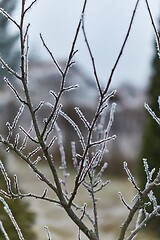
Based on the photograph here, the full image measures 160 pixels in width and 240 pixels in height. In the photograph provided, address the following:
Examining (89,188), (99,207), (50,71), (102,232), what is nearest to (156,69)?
(102,232)

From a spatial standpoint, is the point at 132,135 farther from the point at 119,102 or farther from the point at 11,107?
the point at 11,107

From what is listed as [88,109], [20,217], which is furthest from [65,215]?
[88,109]

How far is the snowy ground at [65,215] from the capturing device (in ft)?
22.1

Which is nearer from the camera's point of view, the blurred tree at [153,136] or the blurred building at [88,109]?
the blurred tree at [153,136]

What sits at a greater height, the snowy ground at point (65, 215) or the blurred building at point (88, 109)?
the blurred building at point (88, 109)

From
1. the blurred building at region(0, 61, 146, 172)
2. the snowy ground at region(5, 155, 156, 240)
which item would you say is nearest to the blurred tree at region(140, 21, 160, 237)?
the snowy ground at region(5, 155, 156, 240)

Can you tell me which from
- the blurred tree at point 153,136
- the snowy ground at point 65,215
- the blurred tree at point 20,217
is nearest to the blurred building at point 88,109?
the snowy ground at point 65,215

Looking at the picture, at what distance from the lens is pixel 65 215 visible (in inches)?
310

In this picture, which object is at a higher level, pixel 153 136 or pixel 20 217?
pixel 153 136

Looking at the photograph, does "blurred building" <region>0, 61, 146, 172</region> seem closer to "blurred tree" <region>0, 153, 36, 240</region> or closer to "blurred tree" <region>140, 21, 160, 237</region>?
"blurred tree" <region>140, 21, 160, 237</region>

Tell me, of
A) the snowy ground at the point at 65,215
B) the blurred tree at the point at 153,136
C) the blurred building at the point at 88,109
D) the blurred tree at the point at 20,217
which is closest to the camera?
the blurred tree at the point at 20,217

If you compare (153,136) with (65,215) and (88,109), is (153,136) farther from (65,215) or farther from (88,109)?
(88,109)

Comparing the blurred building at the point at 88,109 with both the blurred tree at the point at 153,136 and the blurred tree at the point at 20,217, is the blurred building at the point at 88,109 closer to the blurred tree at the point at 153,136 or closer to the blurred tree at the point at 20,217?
→ the blurred tree at the point at 153,136

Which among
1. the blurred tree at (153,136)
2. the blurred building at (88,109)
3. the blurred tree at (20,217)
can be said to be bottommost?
the blurred tree at (20,217)
